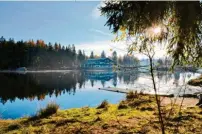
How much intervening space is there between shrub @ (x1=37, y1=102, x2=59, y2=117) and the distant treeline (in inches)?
3304

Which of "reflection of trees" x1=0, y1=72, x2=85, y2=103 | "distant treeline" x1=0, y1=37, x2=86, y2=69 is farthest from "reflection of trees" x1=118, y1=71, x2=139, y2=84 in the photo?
"distant treeline" x1=0, y1=37, x2=86, y2=69

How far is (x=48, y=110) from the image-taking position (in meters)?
7.64

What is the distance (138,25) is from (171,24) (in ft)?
2.43

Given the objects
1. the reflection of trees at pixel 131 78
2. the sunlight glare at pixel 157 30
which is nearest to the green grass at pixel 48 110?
the reflection of trees at pixel 131 78

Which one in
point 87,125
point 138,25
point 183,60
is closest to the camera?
point 138,25

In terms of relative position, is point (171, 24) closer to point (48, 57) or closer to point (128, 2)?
point (128, 2)

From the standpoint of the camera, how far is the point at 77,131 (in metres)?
5.02

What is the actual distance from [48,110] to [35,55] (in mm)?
95922

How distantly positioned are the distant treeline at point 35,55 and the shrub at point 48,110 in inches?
3304

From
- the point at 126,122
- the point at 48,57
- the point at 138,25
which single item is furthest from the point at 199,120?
the point at 48,57

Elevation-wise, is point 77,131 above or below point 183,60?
below

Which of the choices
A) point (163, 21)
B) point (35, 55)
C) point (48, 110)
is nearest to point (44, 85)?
point (48, 110)

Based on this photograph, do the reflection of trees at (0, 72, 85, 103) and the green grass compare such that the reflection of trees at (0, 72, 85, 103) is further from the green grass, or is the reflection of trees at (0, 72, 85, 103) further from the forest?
the forest

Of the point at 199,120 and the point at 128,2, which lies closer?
the point at 128,2
